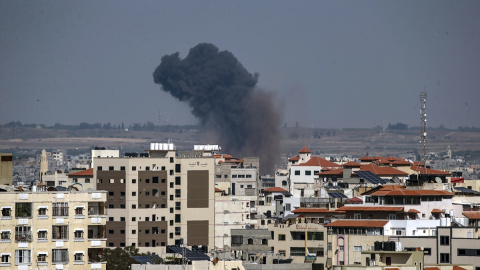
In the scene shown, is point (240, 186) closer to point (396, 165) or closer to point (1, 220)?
point (396, 165)

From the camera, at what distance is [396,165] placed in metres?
126

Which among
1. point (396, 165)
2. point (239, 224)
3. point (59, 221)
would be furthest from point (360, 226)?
point (396, 165)

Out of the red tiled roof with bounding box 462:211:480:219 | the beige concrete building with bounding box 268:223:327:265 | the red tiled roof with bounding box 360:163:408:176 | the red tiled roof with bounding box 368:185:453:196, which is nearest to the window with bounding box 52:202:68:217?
the red tiled roof with bounding box 368:185:453:196

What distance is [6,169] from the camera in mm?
56219

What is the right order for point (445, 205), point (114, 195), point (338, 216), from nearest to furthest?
point (445, 205), point (338, 216), point (114, 195)

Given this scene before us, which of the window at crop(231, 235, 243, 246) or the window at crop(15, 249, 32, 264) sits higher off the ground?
the window at crop(15, 249, 32, 264)

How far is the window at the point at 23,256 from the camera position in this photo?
45000 millimetres

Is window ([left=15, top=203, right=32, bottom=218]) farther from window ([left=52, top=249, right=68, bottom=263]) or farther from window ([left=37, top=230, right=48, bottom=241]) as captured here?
window ([left=52, top=249, right=68, bottom=263])

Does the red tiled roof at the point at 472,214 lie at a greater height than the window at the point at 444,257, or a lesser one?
greater

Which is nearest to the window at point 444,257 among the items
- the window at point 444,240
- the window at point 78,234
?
the window at point 444,240

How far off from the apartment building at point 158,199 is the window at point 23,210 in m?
50.1

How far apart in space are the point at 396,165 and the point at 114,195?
3533cm

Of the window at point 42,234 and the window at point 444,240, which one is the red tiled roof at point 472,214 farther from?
the window at point 42,234

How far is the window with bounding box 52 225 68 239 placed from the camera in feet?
150
